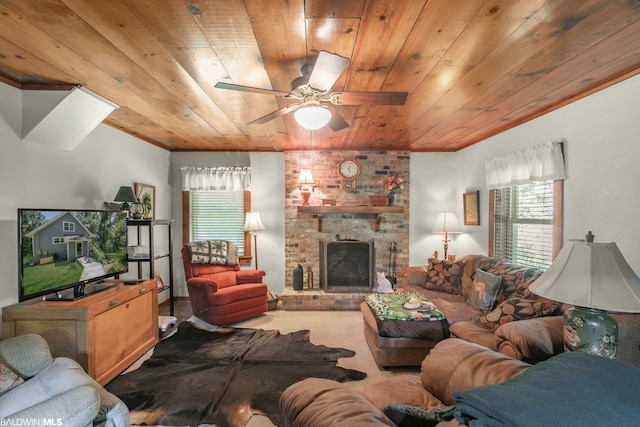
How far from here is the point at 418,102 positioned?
8.71 ft

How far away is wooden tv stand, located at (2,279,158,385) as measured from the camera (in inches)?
84.0

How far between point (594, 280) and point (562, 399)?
971 millimetres

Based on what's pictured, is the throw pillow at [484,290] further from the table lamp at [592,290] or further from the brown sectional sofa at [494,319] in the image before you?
the table lamp at [592,290]

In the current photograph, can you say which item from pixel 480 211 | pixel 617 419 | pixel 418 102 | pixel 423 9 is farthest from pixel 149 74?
pixel 480 211

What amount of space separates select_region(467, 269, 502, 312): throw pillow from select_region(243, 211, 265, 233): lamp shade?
291cm

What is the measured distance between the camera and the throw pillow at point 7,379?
4.64 feet

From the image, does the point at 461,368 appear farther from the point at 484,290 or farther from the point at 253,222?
the point at 253,222

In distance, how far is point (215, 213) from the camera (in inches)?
189

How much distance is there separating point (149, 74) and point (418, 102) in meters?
2.17

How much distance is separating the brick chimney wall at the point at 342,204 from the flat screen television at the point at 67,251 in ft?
7.75

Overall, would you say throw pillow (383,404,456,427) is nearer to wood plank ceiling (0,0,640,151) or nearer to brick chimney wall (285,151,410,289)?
wood plank ceiling (0,0,640,151)

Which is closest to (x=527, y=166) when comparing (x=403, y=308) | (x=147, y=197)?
(x=403, y=308)

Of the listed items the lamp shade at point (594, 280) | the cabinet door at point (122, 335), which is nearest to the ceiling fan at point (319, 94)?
the lamp shade at point (594, 280)

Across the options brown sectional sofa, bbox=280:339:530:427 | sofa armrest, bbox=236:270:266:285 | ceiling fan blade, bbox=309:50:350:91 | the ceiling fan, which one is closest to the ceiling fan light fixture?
the ceiling fan
